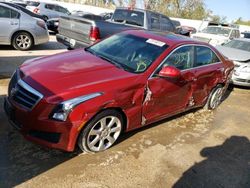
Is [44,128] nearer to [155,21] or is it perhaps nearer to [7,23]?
[7,23]

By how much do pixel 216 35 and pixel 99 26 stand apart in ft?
30.1

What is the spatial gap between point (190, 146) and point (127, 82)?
5.18ft

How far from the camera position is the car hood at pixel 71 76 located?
11.6 feet

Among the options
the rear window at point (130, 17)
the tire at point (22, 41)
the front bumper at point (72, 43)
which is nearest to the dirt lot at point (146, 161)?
the front bumper at point (72, 43)

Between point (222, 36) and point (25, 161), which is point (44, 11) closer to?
point (222, 36)

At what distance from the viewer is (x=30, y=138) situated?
11.7 ft

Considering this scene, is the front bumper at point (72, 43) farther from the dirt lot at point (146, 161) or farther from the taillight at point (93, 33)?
the dirt lot at point (146, 161)

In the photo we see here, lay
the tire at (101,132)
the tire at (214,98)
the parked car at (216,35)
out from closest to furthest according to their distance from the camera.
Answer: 1. the tire at (101,132)
2. the tire at (214,98)
3. the parked car at (216,35)

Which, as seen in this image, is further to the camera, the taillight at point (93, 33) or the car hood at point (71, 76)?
the taillight at point (93, 33)

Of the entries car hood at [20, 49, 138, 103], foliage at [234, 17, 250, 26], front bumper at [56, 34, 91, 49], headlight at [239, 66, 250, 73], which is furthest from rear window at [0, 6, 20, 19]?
foliage at [234, 17, 250, 26]

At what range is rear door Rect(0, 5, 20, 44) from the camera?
913cm

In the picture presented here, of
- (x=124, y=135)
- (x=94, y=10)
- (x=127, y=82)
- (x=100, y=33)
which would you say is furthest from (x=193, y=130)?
(x=94, y=10)

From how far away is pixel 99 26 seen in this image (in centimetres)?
804

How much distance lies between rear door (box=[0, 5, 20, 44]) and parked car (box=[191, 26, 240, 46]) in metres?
9.26
